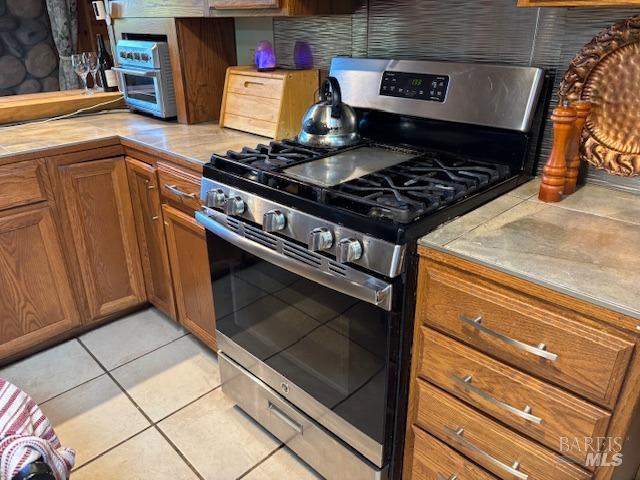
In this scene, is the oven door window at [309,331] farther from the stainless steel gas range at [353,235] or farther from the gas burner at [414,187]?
the gas burner at [414,187]

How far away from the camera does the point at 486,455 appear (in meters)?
1.08

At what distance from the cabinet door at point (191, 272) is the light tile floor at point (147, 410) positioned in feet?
0.64

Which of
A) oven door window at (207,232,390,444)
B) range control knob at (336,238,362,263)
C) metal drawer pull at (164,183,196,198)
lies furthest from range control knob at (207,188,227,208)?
range control knob at (336,238,362,263)

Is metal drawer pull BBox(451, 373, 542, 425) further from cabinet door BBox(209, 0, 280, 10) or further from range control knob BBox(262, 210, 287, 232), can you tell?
cabinet door BBox(209, 0, 280, 10)

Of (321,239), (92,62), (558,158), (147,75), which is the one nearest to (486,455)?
(321,239)

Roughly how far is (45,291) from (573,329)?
1924mm

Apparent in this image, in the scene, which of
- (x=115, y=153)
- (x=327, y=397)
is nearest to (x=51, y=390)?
(x=115, y=153)

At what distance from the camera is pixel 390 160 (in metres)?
1.47

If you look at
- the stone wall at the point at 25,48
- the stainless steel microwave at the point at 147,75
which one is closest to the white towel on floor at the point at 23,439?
the stainless steel microwave at the point at 147,75

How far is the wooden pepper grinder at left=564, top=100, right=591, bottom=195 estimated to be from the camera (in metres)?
1.21

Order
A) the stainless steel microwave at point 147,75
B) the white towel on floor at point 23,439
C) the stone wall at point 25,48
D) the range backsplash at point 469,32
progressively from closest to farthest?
the white towel on floor at point 23,439 → the range backsplash at point 469,32 → the stainless steel microwave at point 147,75 → the stone wall at point 25,48

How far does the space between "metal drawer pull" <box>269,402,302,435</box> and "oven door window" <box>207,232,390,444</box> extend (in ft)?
0.31

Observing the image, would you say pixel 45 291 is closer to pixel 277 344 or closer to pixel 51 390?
pixel 51 390

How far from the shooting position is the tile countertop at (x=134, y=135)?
5.82 feet
